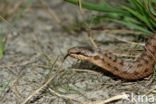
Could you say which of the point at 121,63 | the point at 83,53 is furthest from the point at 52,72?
the point at 121,63

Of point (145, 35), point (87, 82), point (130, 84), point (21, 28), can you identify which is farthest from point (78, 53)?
point (21, 28)

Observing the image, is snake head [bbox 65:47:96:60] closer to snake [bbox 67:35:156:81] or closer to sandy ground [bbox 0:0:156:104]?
snake [bbox 67:35:156:81]

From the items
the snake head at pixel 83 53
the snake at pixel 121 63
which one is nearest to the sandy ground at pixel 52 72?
the snake at pixel 121 63

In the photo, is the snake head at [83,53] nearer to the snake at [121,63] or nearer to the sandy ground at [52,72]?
the snake at [121,63]

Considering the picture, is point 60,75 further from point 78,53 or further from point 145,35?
point 145,35

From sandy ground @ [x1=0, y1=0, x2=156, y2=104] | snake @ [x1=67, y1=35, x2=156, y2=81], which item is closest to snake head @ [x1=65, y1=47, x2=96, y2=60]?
snake @ [x1=67, y1=35, x2=156, y2=81]
